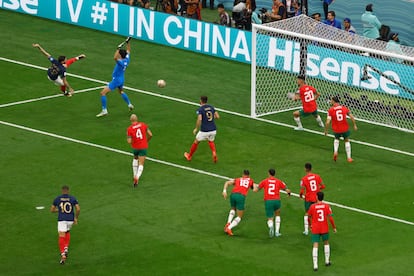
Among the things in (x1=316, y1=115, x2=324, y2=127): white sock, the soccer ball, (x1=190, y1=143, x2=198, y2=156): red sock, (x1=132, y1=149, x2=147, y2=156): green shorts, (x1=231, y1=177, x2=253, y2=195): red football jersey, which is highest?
(x1=231, y1=177, x2=253, y2=195): red football jersey

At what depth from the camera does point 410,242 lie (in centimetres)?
3428

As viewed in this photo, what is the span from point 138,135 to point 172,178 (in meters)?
2.02

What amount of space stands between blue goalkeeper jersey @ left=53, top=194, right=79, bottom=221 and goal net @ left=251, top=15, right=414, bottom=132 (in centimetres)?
1398

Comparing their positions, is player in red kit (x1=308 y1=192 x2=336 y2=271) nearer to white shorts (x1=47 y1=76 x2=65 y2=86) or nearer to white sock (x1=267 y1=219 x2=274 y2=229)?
white sock (x1=267 y1=219 x2=274 y2=229)

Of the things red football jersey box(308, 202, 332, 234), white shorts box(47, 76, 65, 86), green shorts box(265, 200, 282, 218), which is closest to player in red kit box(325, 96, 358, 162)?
green shorts box(265, 200, 282, 218)

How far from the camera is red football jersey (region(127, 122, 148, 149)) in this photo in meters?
37.8

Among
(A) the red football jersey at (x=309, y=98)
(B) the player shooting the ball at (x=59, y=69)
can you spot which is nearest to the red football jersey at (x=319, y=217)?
(A) the red football jersey at (x=309, y=98)

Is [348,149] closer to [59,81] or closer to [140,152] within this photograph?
[140,152]

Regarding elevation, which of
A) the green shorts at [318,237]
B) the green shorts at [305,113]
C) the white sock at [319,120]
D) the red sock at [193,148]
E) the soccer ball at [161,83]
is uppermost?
the soccer ball at [161,83]

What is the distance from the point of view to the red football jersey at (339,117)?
40.2m

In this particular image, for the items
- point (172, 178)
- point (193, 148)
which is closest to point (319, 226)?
point (172, 178)

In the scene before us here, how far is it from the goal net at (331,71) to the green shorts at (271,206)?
1045 centimetres

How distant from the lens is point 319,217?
107ft

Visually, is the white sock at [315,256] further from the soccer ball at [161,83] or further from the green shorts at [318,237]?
the soccer ball at [161,83]
